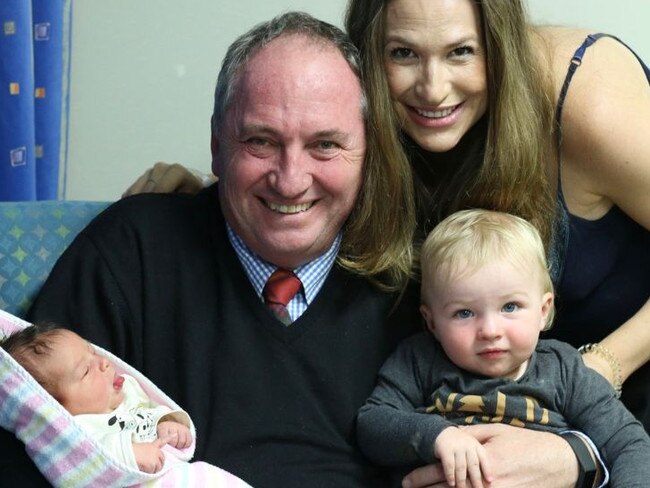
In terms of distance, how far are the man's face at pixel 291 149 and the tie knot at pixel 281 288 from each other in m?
0.03

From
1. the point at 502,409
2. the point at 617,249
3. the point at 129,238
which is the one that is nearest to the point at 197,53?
the point at 129,238

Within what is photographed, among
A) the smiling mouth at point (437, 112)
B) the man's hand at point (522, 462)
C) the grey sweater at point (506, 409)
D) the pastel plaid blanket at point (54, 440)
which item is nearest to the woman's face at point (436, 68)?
the smiling mouth at point (437, 112)

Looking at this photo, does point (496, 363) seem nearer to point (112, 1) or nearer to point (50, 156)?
point (50, 156)

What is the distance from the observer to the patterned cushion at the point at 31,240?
199 centimetres

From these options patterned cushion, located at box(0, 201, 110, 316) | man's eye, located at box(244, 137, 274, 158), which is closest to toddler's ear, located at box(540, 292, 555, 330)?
man's eye, located at box(244, 137, 274, 158)

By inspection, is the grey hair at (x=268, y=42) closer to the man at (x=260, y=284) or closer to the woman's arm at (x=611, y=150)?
the man at (x=260, y=284)

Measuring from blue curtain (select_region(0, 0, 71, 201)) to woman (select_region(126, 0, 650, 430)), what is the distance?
0.92 metres

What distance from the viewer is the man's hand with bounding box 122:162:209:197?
214 centimetres

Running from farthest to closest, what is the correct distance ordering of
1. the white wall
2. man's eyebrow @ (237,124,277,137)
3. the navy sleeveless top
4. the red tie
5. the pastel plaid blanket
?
the white wall, the navy sleeveless top, the red tie, man's eyebrow @ (237,124,277,137), the pastel plaid blanket

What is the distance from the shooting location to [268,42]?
1.90 m

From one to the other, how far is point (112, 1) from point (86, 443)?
1732mm

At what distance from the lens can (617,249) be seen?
212cm

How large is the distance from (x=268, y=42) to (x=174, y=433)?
2.29 feet

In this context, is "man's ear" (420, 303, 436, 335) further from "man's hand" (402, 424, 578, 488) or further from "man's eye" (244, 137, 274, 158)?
"man's eye" (244, 137, 274, 158)
